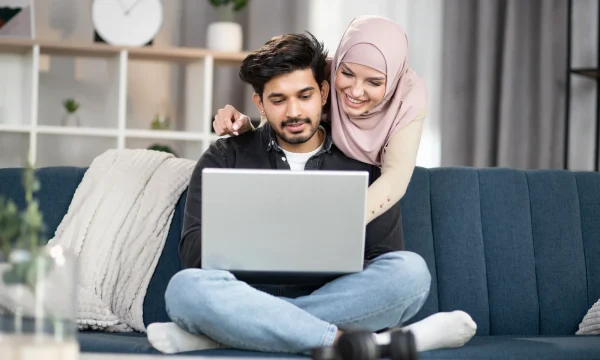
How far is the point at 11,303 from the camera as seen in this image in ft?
3.60

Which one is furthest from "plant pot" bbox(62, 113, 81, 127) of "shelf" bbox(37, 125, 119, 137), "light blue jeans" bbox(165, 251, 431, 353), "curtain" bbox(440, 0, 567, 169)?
"light blue jeans" bbox(165, 251, 431, 353)

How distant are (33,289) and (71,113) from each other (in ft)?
9.20

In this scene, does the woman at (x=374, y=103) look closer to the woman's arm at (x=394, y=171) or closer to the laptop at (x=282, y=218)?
the woman's arm at (x=394, y=171)

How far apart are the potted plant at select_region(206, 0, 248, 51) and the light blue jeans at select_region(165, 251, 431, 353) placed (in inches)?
72.2

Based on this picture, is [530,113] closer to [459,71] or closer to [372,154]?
[459,71]

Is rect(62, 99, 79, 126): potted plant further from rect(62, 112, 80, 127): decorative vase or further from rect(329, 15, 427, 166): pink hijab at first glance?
rect(329, 15, 427, 166): pink hijab

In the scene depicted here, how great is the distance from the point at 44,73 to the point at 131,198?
179 centimetres

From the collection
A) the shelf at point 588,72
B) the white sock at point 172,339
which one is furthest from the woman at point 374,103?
the shelf at point 588,72

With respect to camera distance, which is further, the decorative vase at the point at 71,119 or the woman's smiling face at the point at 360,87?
the decorative vase at the point at 71,119

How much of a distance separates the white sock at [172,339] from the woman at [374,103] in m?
0.56

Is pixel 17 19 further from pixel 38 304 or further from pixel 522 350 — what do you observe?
pixel 38 304

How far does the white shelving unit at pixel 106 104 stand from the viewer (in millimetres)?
3533

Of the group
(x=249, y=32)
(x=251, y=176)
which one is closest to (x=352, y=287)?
(x=251, y=176)

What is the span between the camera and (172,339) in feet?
6.20
